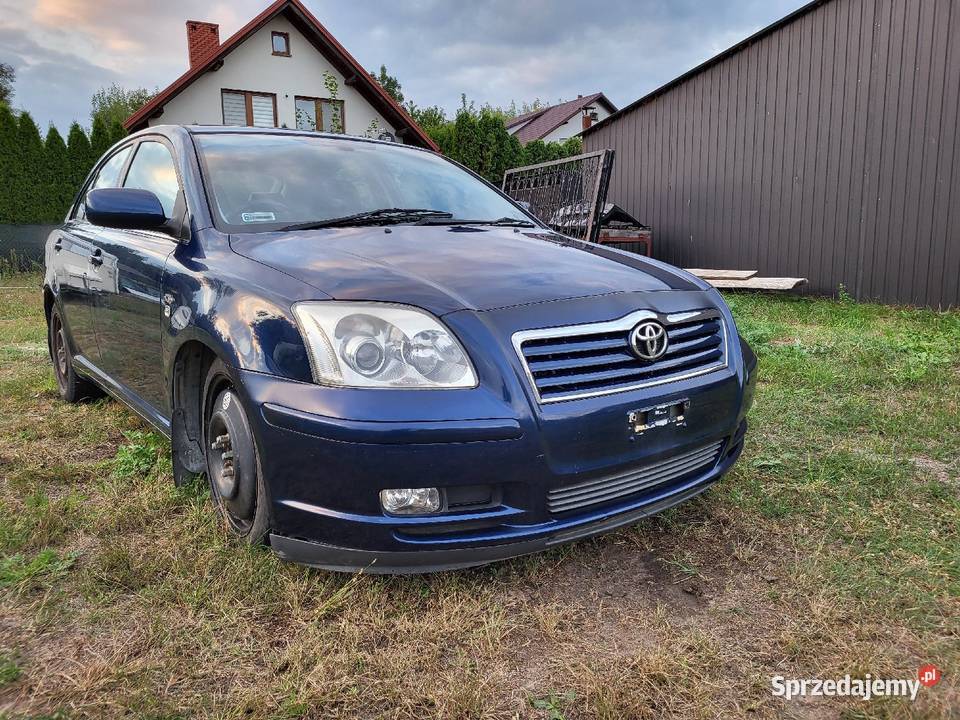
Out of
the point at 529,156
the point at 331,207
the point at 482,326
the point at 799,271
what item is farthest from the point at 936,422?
the point at 529,156

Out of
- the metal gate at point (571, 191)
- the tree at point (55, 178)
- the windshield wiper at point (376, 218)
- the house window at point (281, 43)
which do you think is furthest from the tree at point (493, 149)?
the windshield wiper at point (376, 218)

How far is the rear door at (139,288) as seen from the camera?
264 cm

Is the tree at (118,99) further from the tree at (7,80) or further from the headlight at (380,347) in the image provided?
the headlight at (380,347)

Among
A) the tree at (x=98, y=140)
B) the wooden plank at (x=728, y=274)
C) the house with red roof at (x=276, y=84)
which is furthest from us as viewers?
the house with red roof at (x=276, y=84)

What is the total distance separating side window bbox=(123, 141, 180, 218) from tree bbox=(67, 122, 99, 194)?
12699mm

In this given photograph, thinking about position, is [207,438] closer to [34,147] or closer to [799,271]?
[799,271]

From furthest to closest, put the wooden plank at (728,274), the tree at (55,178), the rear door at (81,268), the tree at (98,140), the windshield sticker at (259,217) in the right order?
1. the tree at (98,140)
2. the tree at (55,178)
3. the wooden plank at (728,274)
4. the rear door at (81,268)
5. the windshield sticker at (259,217)

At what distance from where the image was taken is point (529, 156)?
1983 cm

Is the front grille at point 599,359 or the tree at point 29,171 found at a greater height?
the tree at point 29,171

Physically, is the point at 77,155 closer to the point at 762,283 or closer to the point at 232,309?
the point at 762,283

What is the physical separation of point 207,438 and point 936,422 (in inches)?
136

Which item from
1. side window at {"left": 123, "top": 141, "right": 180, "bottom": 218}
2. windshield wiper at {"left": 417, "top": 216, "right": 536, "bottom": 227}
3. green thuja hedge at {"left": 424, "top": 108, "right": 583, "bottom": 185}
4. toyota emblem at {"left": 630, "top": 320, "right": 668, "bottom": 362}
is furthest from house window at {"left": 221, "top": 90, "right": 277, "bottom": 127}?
toyota emblem at {"left": 630, "top": 320, "right": 668, "bottom": 362}

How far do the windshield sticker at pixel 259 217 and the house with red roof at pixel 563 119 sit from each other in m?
43.9

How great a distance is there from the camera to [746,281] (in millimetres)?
9375
